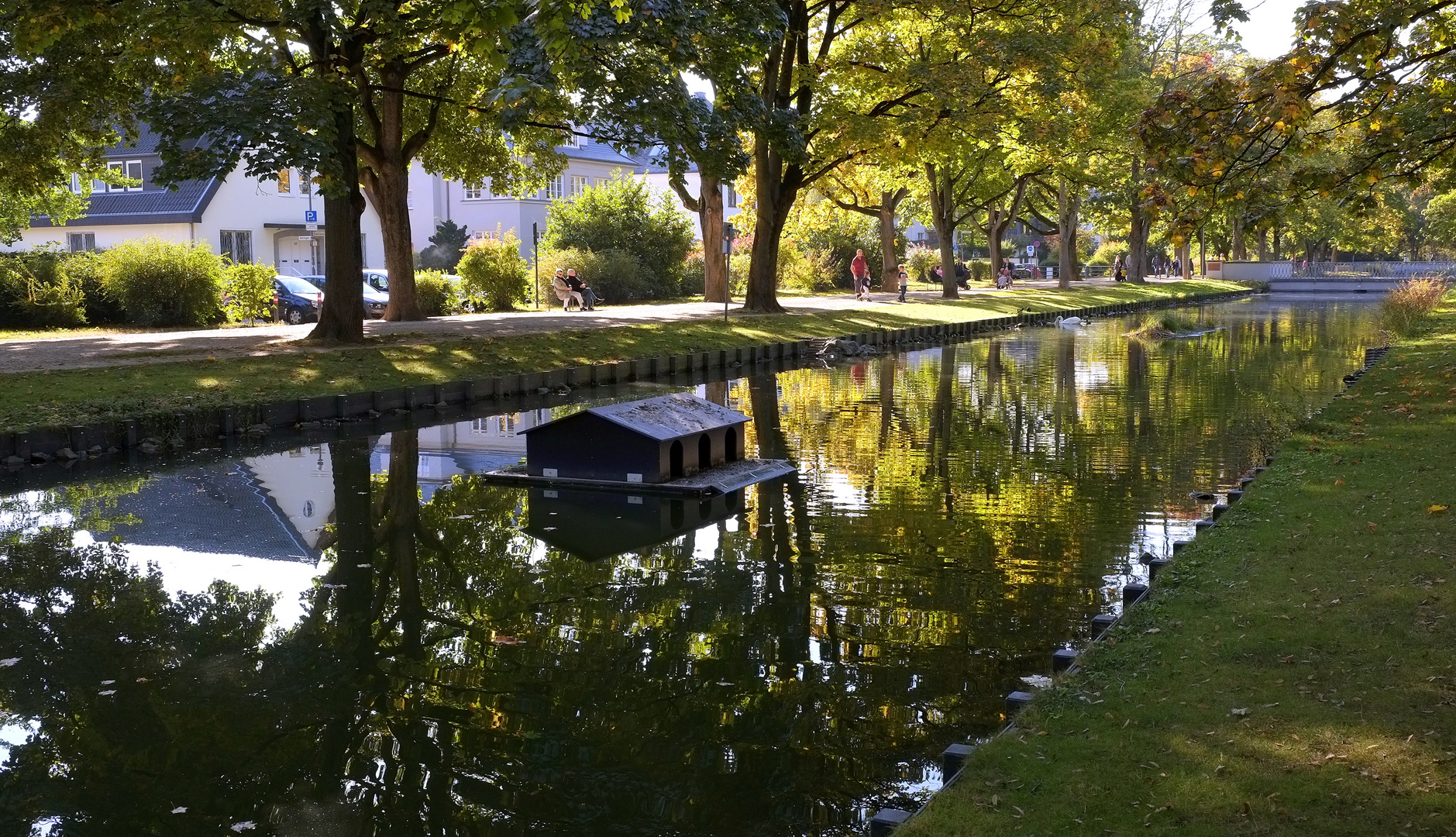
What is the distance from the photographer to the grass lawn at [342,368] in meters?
17.8

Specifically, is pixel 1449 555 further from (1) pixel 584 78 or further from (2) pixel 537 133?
(2) pixel 537 133

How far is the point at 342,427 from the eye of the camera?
19.2 meters

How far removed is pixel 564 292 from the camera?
41.1 metres

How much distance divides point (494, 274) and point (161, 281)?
10.5 metres

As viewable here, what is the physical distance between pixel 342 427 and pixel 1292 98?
13.6 metres

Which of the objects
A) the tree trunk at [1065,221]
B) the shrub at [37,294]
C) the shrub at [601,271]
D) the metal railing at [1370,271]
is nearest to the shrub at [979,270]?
the tree trunk at [1065,221]

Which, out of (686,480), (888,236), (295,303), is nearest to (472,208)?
(888,236)

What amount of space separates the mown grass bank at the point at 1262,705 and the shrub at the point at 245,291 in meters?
28.5

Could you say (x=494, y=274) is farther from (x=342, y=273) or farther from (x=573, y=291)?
(x=342, y=273)

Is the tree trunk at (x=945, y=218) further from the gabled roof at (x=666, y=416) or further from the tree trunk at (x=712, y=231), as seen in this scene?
the gabled roof at (x=666, y=416)

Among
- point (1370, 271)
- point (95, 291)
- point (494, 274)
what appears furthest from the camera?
point (1370, 271)

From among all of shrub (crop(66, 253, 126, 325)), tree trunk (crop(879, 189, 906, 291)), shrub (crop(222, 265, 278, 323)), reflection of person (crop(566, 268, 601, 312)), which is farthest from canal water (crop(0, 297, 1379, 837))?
tree trunk (crop(879, 189, 906, 291))

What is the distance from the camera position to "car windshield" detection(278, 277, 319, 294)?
38750 mm

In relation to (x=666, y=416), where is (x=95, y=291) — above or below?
above
